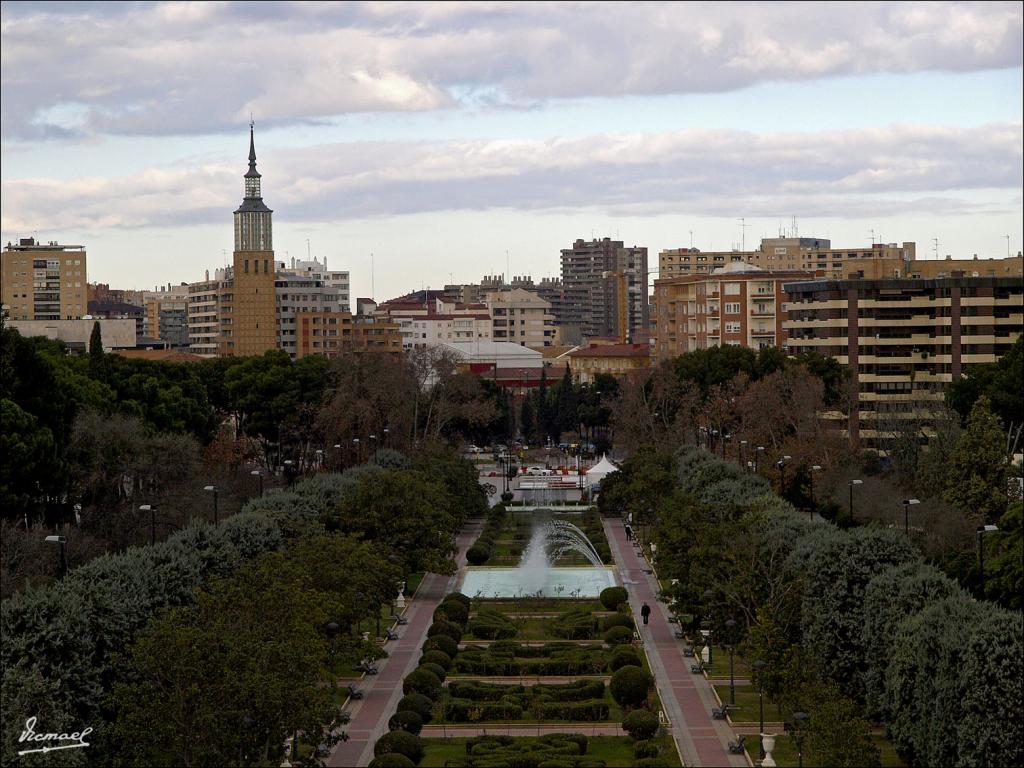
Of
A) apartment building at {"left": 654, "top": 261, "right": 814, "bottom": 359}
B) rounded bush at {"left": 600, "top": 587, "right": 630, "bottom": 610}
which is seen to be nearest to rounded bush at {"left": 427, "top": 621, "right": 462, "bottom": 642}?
rounded bush at {"left": 600, "top": 587, "right": 630, "bottom": 610}

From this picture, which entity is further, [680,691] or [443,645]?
[443,645]

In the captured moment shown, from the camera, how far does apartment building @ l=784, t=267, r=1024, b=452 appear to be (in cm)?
9919

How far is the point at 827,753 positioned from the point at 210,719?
1205 cm

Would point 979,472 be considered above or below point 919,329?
below

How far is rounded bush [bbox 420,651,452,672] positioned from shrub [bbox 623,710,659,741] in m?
8.34

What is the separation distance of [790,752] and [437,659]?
1181 cm

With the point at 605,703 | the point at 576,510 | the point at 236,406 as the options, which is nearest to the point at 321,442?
the point at 236,406

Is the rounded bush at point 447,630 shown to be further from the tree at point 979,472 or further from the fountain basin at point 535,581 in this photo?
the tree at point 979,472

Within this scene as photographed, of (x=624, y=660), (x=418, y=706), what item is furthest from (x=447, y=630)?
(x=418, y=706)

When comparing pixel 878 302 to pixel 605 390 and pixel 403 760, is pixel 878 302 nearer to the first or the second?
pixel 605 390

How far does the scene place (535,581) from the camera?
212 ft

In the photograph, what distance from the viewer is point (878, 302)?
100750mm

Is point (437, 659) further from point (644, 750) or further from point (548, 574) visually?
point (548, 574)

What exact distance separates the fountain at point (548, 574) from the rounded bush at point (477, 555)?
0.79 m
